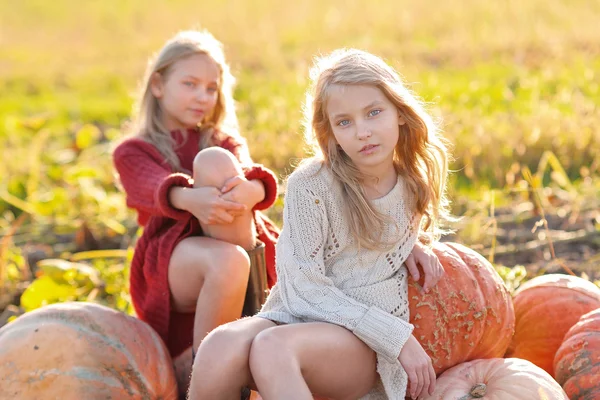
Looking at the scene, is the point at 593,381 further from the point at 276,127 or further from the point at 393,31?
the point at 393,31

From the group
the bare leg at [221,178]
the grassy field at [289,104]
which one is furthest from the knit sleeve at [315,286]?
the grassy field at [289,104]

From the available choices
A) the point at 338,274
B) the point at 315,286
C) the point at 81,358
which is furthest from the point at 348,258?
the point at 81,358

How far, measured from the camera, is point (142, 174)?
355cm

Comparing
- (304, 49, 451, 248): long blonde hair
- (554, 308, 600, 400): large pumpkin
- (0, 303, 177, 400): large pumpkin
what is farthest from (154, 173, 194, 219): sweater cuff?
(554, 308, 600, 400): large pumpkin

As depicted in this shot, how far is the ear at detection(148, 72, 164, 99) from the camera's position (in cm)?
376

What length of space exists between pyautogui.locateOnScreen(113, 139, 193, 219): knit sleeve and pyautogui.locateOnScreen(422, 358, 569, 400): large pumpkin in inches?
47.8

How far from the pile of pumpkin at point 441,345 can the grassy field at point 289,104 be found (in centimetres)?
74

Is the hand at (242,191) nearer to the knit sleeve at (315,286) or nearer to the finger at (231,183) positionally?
the finger at (231,183)

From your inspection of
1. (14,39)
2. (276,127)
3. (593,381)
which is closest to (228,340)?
(593,381)

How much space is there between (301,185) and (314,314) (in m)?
0.41

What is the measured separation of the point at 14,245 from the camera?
5.55 m

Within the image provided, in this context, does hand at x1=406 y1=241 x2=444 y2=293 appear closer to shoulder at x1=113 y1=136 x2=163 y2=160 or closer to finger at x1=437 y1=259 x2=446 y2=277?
finger at x1=437 y1=259 x2=446 y2=277

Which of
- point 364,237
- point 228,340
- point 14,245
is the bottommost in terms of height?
point 14,245

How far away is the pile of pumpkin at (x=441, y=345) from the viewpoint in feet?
8.86
